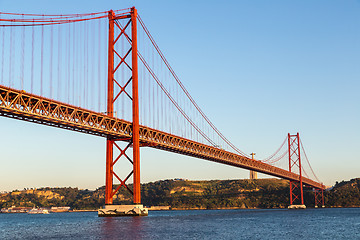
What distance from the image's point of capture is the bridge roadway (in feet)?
155

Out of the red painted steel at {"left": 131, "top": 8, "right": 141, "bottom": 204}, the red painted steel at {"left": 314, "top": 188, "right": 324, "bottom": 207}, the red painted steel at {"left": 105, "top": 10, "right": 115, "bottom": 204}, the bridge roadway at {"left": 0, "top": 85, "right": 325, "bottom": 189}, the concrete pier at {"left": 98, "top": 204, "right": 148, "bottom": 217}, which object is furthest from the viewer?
the red painted steel at {"left": 314, "top": 188, "right": 324, "bottom": 207}

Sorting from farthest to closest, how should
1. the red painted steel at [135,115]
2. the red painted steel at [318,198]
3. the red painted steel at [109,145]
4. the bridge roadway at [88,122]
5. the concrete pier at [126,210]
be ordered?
the red painted steel at [318,198], the red painted steel at [109,145], the concrete pier at [126,210], the red painted steel at [135,115], the bridge roadway at [88,122]

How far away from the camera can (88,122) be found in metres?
57.7

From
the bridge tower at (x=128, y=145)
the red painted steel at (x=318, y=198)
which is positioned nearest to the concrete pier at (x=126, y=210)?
the bridge tower at (x=128, y=145)

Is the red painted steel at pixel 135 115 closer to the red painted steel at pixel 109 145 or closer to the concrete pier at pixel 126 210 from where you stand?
the concrete pier at pixel 126 210

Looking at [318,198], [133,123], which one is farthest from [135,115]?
[318,198]

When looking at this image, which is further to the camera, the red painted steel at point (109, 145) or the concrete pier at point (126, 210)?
the red painted steel at point (109, 145)

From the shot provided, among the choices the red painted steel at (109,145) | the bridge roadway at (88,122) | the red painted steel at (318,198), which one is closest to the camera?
the bridge roadway at (88,122)

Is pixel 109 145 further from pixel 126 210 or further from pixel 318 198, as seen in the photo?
pixel 318 198

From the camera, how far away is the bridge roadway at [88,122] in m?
47.2

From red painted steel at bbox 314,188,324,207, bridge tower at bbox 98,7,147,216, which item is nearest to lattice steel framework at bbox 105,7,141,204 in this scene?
bridge tower at bbox 98,7,147,216

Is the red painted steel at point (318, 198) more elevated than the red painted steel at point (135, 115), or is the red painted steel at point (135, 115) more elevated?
the red painted steel at point (135, 115)

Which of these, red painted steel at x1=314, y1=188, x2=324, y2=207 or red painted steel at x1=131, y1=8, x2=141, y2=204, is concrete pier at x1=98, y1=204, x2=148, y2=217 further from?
red painted steel at x1=314, y1=188, x2=324, y2=207

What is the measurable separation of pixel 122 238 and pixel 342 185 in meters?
150
